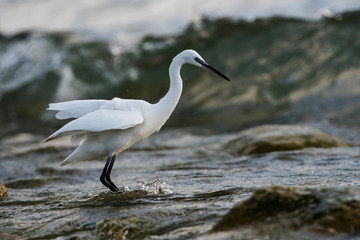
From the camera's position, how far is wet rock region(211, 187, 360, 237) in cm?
320

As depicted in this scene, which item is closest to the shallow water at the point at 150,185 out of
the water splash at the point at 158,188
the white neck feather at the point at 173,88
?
the water splash at the point at 158,188

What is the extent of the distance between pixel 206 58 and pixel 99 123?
10.1 m

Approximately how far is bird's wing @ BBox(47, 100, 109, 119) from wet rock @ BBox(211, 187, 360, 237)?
2.08m

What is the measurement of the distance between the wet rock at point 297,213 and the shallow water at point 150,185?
0.32m

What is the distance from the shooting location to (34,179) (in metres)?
6.90

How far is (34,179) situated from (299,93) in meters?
6.88

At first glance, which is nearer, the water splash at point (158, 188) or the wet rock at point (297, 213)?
the wet rock at point (297, 213)

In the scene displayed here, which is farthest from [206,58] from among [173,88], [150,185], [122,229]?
[122,229]

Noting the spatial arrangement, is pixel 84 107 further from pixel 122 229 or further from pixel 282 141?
pixel 282 141

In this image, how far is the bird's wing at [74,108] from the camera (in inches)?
197

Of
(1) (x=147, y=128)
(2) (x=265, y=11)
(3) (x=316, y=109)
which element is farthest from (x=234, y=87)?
(1) (x=147, y=128)

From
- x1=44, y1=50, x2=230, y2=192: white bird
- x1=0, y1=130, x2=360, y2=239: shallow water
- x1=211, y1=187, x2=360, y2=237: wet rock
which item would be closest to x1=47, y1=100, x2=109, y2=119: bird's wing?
x1=44, y1=50, x2=230, y2=192: white bird

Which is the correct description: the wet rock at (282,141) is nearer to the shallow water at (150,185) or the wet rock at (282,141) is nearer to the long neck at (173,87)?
the shallow water at (150,185)

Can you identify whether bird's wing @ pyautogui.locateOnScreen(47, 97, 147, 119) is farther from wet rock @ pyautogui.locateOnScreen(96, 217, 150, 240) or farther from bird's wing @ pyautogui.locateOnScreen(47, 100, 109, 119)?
wet rock @ pyautogui.locateOnScreen(96, 217, 150, 240)
